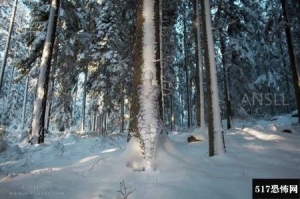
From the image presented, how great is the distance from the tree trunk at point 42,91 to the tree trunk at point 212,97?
6869 mm

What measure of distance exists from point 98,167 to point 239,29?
1495 centimetres

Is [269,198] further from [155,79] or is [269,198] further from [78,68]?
[78,68]

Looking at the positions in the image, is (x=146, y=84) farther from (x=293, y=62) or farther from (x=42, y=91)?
(x=293, y=62)

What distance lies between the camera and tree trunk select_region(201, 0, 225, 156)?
257 inches

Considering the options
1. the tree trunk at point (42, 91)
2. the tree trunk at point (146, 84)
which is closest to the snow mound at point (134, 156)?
the tree trunk at point (146, 84)

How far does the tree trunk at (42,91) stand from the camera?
988cm

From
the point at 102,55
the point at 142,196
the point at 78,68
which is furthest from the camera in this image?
the point at 78,68

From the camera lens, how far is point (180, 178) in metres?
4.30

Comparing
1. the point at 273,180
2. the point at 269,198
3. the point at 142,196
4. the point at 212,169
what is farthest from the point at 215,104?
the point at 142,196

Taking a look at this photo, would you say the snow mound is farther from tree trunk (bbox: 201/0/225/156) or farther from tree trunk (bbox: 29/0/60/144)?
tree trunk (bbox: 29/0/60/144)

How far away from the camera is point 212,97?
6.79 m

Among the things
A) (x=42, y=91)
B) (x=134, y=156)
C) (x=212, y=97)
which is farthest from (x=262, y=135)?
(x=42, y=91)

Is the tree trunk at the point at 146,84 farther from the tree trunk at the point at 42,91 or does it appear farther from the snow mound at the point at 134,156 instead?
the tree trunk at the point at 42,91

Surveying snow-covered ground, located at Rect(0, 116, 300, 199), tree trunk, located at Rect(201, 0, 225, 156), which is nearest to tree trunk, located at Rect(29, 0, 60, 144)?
snow-covered ground, located at Rect(0, 116, 300, 199)
